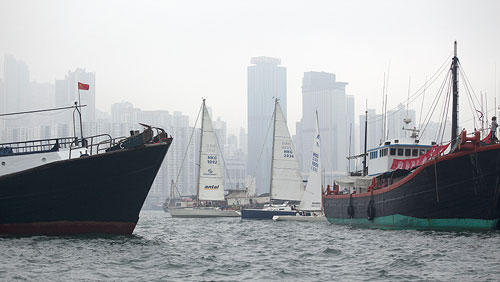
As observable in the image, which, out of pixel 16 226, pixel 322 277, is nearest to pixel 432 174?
pixel 322 277

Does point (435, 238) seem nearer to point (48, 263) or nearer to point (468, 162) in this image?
point (468, 162)

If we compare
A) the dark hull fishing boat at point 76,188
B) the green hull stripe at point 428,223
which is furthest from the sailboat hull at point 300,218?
the dark hull fishing boat at point 76,188

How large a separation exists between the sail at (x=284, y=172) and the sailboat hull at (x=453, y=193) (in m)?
31.2

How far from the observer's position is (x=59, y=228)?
2902 centimetres

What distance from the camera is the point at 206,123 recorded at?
7700cm

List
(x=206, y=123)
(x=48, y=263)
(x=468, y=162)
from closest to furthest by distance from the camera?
(x=48, y=263)
(x=468, y=162)
(x=206, y=123)

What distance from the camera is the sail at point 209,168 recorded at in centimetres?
7606

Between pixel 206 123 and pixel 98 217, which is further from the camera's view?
pixel 206 123

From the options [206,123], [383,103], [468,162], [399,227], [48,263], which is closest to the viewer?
[48,263]

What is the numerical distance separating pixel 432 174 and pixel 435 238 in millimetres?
5411

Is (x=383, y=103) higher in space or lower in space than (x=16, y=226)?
higher

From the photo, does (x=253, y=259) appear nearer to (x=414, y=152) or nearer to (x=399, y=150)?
(x=399, y=150)

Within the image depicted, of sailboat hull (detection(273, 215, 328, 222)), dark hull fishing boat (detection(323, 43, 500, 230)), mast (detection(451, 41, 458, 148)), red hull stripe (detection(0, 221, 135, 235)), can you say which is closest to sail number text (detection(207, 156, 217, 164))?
sailboat hull (detection(273, 215, 328, 222))

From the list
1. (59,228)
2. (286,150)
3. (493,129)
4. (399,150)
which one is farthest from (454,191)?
(286,150)
